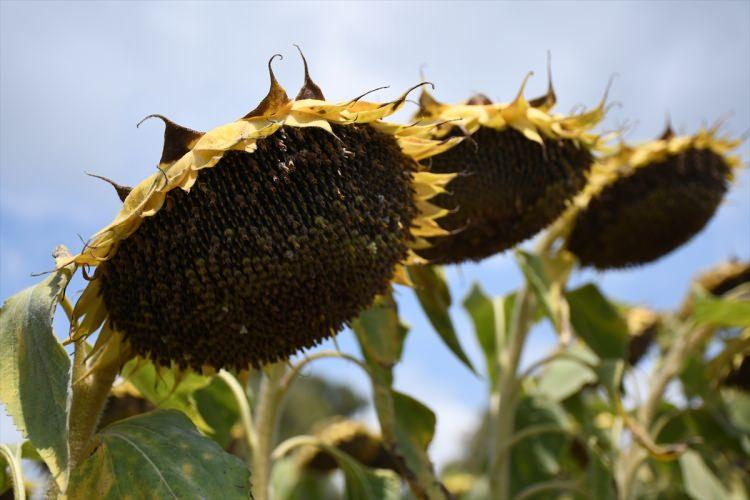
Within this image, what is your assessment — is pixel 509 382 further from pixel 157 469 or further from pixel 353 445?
pixel 157 469

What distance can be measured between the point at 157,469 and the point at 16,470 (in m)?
0.39

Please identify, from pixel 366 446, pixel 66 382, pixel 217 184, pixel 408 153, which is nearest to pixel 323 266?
pixel 217 184

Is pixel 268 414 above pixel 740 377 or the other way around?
the other way around

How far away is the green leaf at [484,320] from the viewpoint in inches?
169

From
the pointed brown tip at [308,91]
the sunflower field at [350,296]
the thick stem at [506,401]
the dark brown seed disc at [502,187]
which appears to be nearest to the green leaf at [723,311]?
the sunflower field at [350,296]

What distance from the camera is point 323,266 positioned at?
1.78m

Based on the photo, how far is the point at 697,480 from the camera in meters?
4.29

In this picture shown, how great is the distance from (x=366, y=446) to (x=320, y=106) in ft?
10.8

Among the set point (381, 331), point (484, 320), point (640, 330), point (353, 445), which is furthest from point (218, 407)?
point (640, 330)

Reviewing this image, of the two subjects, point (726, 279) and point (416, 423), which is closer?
point (416, 423)

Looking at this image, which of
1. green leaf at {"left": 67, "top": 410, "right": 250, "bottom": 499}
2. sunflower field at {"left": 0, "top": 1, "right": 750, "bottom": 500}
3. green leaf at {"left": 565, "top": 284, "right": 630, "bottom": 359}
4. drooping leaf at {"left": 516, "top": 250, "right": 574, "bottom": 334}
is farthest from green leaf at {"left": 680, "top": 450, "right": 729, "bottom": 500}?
green leaf at {"left": 67, "top": 410, "right": 250, "bottom": 499}

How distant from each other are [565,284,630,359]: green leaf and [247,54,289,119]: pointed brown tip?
6.50 ft

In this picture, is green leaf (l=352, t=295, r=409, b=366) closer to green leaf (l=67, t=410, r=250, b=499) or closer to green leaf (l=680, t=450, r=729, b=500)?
green leaf (l=67, t=410, r=250, b=499)

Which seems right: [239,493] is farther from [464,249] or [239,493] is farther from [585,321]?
[585,321]
